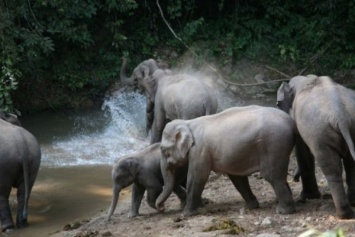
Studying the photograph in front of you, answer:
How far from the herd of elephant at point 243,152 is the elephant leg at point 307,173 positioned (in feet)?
0.04

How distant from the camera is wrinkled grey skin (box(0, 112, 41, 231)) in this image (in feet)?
29.7

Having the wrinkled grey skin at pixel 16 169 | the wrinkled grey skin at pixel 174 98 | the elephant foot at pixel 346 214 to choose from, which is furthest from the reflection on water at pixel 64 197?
the elephant foot at pixel 346 214

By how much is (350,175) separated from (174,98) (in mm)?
3802

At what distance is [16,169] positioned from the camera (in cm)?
915

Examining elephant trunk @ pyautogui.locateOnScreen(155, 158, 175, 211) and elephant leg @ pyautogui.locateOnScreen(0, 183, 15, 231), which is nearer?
elephant trunk @ pyautogui.locateOnScreen(155, 158, 175, 211)

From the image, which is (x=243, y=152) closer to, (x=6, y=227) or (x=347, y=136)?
(x=347, y=136)

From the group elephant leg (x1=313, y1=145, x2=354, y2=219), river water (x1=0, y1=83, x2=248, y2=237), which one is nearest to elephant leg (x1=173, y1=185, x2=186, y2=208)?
river water (x1=0, y1=83, x2=248, y2=237)

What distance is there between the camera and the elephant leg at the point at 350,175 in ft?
25.5

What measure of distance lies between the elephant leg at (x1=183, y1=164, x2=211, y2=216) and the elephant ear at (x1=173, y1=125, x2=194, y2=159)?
0.18m

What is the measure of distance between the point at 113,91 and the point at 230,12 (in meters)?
4.08

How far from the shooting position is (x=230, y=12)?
19078 mm

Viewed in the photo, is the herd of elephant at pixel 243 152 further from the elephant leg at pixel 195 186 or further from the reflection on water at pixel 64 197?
the reflection on water at pixel 64 197

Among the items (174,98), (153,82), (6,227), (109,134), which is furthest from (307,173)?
(109,134)

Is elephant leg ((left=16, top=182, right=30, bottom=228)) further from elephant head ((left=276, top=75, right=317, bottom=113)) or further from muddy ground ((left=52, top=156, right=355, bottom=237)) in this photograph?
elephant head ((left=276, top=75, right=317, bottom=113))
